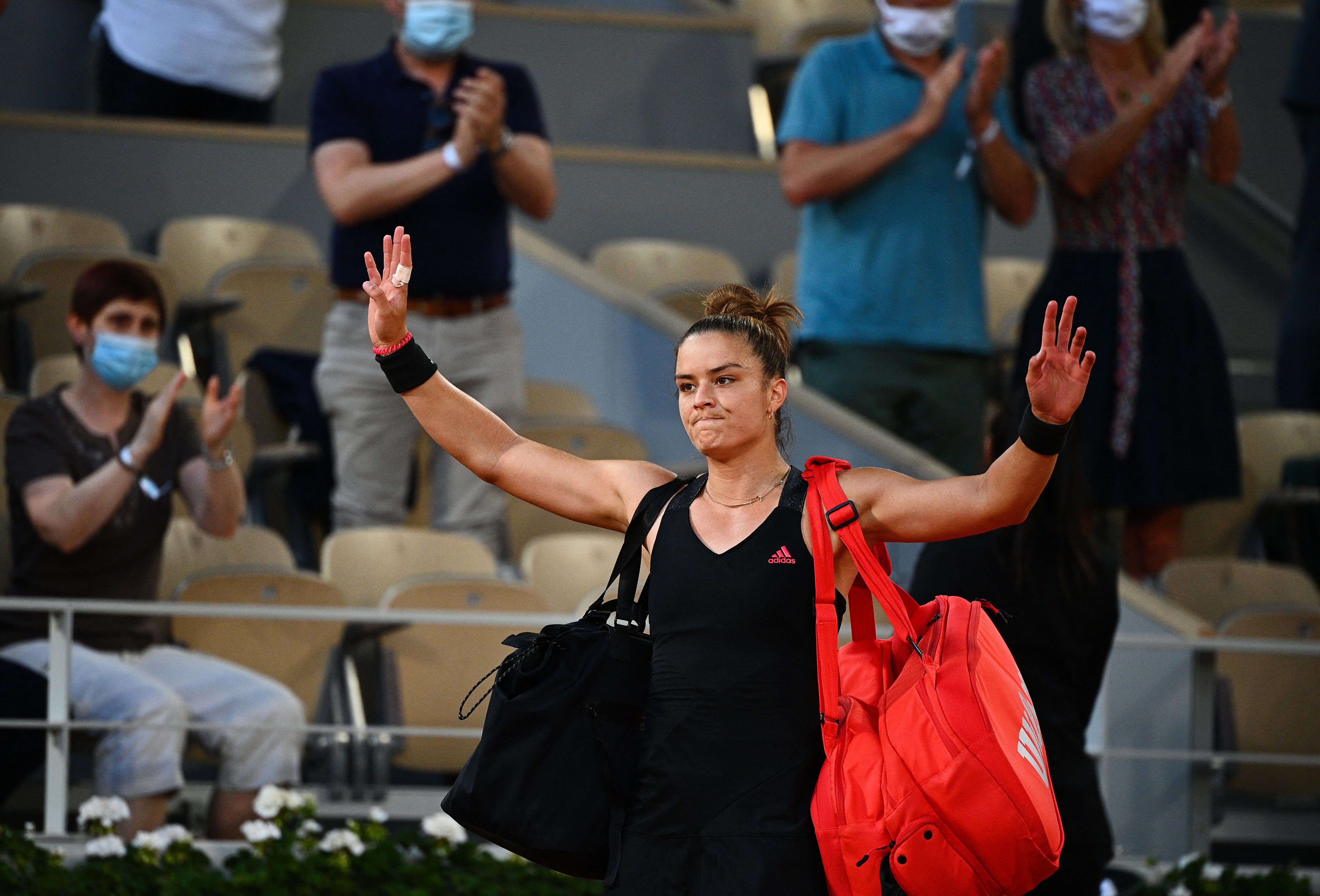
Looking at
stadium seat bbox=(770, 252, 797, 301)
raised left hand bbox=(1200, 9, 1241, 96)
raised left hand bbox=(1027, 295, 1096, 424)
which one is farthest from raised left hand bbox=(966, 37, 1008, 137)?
raised left hand bbox=(1027, 295, 1096, 424)

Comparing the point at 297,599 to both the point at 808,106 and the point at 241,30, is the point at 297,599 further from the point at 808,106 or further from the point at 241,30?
the point at 241,30

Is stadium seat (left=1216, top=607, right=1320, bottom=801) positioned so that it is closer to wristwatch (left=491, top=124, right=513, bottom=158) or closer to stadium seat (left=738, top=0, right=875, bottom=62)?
wristwatch (left=491, top=124, right=513, bottom=158)

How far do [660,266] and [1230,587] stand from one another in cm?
290

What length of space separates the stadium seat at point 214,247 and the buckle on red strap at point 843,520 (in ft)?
14.6

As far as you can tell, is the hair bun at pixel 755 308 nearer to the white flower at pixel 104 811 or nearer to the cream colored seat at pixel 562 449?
the white flower at pixel 104 811

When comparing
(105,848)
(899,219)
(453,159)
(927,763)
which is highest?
(453,159)

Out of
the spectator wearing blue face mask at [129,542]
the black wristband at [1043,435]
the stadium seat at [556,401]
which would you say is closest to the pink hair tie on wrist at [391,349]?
the black wristband at [1043,435]

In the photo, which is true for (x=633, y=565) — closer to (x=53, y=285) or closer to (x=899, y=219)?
(x=899, y=219)

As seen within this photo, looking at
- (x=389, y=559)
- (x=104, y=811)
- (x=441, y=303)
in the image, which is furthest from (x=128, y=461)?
(x=441, y=303)

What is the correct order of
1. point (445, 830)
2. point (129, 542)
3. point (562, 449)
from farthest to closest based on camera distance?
point (562, 449)
point (129, 542)
point (445, 830)

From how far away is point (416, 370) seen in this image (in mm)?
2535

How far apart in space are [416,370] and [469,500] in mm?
2526

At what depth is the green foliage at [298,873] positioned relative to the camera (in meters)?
3.53

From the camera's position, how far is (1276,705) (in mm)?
4570
